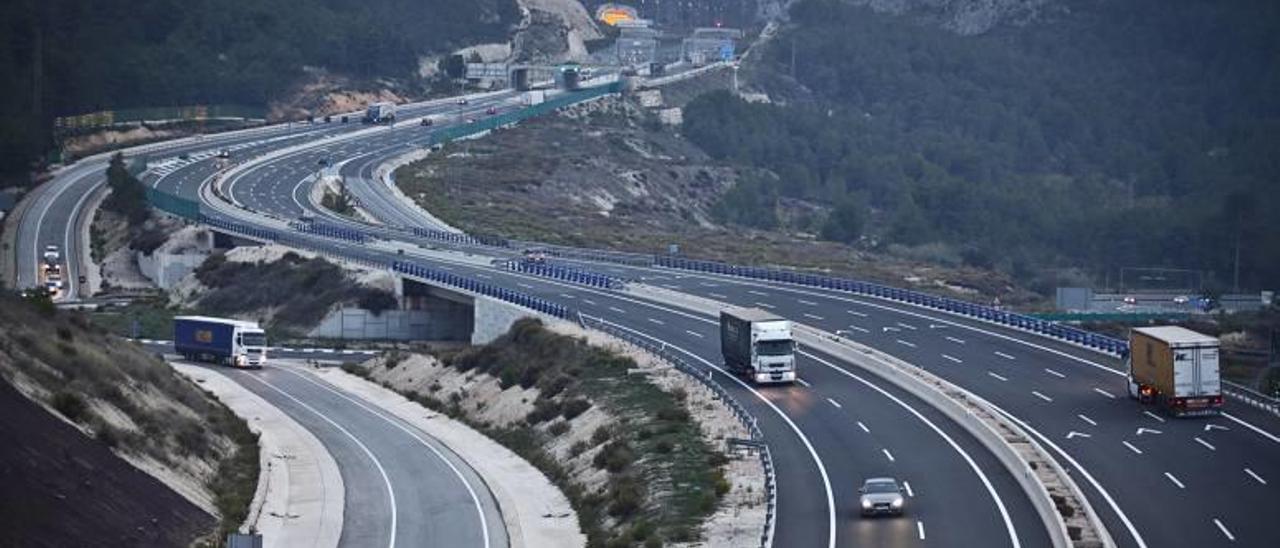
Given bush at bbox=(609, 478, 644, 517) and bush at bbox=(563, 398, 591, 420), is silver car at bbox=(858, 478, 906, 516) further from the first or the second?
bush at bbox=(563, 398, 591, 420)

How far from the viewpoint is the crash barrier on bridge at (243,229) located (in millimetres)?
122625

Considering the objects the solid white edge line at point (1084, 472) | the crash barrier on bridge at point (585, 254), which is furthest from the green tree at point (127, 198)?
the solid white edge line at point (1084, 472)

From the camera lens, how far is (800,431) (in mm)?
61438

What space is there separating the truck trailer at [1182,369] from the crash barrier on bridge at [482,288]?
32201 millimetres

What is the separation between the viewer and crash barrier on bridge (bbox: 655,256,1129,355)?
255 feet

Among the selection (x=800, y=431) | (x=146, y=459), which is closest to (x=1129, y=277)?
(x=800, y=431)

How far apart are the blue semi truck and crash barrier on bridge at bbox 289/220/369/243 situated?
25768 mm

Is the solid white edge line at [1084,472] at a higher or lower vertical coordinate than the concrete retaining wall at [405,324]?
lower

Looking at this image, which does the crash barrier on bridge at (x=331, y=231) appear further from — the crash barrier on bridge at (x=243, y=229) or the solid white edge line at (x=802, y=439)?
the solid white edge line at (x=802, y=439)

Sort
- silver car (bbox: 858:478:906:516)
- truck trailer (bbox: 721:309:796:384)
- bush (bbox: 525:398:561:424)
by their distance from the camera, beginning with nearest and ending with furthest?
silver car (bbox: 858:478:906:516)
truck trailer (bbox: 721:309:796:384)
bush (bbox: 525:398:561:424)

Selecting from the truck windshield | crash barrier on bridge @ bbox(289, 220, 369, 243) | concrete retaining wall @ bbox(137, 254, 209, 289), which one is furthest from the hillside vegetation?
concrete retaining wall @ bbox(137, 254, 209, 289)

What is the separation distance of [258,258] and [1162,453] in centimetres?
7233

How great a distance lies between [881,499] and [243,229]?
269 feet

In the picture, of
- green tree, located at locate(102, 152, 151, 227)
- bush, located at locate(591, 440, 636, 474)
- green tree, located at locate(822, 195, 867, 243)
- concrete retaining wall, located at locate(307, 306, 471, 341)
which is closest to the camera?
bush, located at locate(591, 440, 636, 474)
